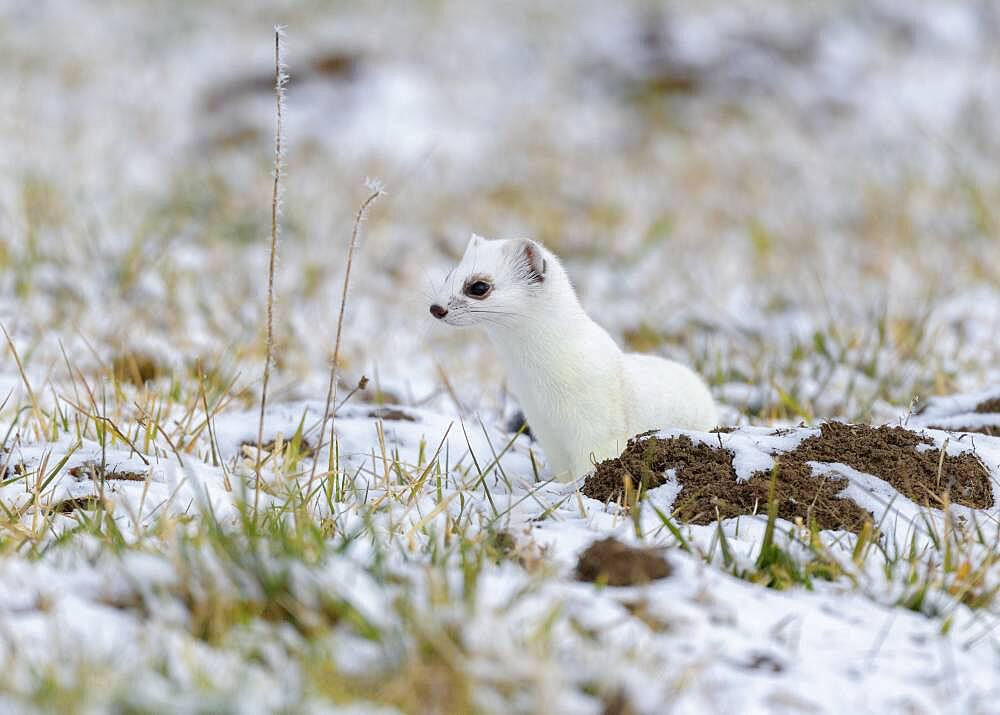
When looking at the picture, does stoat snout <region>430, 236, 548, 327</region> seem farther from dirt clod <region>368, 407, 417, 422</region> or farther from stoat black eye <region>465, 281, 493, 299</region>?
dirt clod <region>368, 407, 417, 422</region>

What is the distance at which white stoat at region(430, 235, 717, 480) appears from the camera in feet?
9.71

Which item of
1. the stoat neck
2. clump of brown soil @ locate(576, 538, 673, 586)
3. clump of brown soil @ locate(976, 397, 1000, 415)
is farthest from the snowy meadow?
the stoat neck

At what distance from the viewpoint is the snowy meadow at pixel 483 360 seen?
171cm

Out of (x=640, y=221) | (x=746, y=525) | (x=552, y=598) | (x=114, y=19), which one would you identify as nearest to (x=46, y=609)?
(x=552, y=598)

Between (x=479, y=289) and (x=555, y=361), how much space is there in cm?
28

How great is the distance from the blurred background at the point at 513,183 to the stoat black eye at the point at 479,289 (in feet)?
0.60

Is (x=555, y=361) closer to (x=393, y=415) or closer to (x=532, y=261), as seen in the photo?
(x=532, y=261)

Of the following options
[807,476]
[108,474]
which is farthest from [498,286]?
[108,474]

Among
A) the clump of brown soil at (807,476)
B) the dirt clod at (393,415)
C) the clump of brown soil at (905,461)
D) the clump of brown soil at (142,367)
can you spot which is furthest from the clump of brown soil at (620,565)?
the clump of brown soil at (142,367)

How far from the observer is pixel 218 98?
10.0 metres

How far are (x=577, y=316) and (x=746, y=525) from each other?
0.90 metres

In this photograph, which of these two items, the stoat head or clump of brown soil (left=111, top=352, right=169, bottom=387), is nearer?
the stoat head

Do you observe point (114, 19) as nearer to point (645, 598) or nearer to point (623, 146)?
point (623, 146)

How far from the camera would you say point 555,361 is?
117 inches
